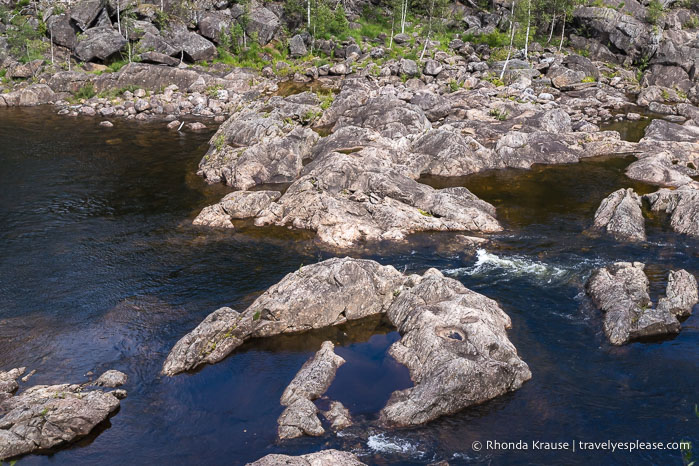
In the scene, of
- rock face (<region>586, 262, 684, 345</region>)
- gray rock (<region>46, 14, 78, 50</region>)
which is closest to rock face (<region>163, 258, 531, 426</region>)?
rock face (<region>586, 262, 684, 345</region>)

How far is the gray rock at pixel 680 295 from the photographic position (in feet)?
93.2

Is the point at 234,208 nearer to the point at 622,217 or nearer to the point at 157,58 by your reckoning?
the point at 622,217

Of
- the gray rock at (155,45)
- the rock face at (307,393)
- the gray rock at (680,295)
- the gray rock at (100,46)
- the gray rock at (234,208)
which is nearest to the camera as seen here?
the rock face at (307,393)

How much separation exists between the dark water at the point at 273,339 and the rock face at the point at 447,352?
0.62 metres

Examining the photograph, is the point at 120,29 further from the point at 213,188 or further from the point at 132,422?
the point at 132,422

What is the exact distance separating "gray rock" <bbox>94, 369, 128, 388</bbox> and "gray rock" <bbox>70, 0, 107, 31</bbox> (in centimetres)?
9412

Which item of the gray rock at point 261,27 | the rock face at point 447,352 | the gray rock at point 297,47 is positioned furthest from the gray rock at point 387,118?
the gray rock at point 261,27

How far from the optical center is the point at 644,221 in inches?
1581

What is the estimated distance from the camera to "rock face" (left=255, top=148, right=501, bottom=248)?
39.1m

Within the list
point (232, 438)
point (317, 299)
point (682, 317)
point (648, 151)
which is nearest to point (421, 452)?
point (232, 438)

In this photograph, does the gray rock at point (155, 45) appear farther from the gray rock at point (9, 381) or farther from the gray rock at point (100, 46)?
the gray rock at point (9, 381)

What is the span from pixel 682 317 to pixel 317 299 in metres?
18.6

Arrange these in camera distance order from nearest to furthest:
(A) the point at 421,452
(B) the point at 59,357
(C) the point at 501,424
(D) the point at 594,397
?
(A) the point at 421,452 → (C) the point at 501,424 → (D) the point at 594,397 → (B) the point at 59,357

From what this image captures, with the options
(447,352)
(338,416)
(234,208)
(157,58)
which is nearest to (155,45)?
(157,58)
